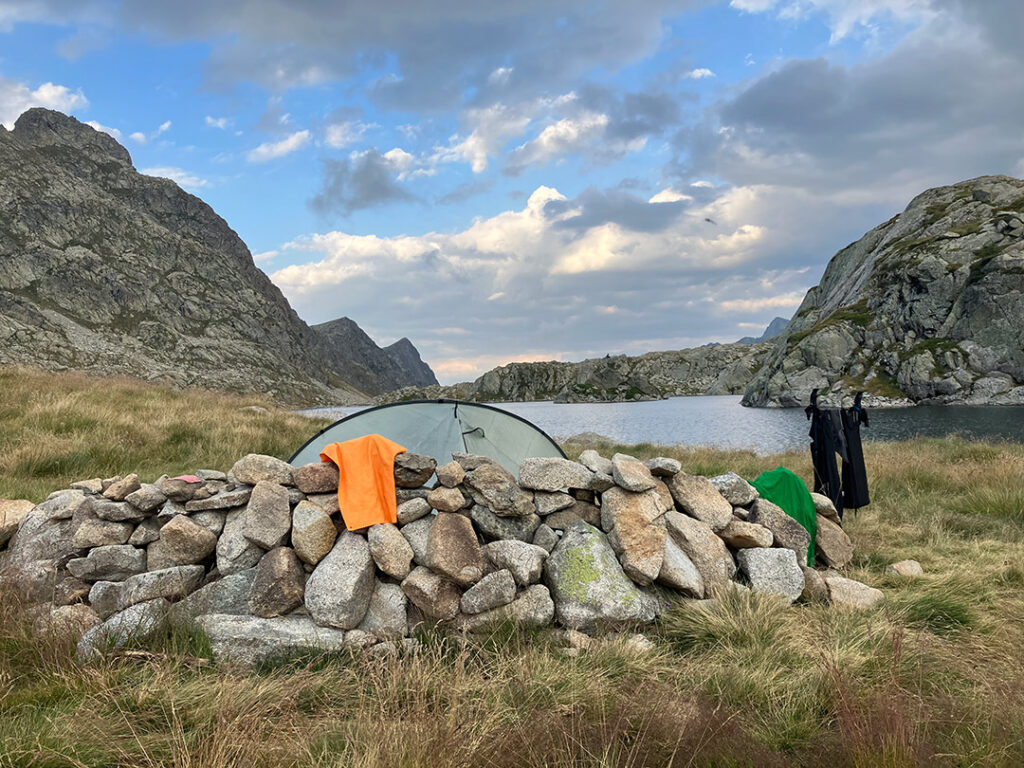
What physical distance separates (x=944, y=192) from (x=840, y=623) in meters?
136

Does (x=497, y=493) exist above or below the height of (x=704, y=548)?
above

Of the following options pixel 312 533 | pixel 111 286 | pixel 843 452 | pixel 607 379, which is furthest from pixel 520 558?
pixel 607 379

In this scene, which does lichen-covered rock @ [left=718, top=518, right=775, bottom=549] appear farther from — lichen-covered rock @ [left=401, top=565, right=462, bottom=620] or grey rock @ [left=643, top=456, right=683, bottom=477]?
lichen-covered rock @ [left=401, top=565, right=462, bottom=620]

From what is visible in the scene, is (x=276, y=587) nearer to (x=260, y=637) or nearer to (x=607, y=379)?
(x=260, y=637)

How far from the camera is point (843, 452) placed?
8680 millimetres

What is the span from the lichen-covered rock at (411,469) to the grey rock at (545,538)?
1301mm

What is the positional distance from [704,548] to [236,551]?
4.74 metres

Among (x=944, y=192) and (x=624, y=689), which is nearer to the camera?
(x=624, y=689)

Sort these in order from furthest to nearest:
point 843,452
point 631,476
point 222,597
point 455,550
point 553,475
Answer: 1. point 843,452
2. point 553,475
3. point 631,476
4. point 455,550
5. point 222,597

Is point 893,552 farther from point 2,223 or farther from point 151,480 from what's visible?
point 2,223

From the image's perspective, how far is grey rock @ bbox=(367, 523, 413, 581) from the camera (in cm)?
Answer: 503

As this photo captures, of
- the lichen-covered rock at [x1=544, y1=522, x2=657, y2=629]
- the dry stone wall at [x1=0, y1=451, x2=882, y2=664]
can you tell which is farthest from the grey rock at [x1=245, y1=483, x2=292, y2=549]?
the lichen-covered rock at [x1=544, y1=522, x2=657, y2=629]

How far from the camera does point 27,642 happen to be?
420 centimetres

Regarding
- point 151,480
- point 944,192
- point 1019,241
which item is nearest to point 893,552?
point 151,480
